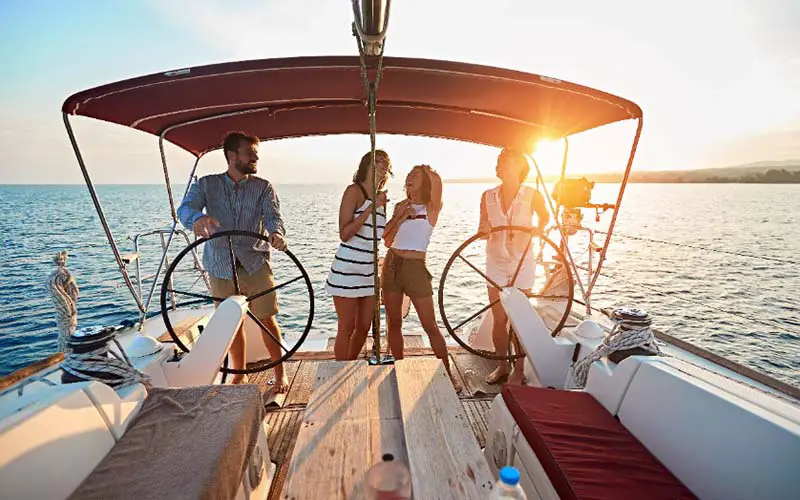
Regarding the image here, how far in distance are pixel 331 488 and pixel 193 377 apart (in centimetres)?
111

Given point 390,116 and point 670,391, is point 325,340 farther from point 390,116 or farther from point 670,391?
point 670,391

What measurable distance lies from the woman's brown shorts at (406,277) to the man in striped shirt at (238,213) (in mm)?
616

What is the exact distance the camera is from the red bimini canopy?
5.40ft

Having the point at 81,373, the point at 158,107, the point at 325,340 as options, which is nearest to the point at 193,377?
the point at 81,373

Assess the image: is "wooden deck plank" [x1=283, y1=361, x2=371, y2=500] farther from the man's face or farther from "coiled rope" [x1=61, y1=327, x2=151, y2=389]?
the man's face

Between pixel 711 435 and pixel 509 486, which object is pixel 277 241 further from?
pixel 711 435

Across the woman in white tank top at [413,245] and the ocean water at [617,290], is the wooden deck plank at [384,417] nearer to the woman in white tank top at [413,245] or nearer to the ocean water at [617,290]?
the woman in white tank top at [413,245]

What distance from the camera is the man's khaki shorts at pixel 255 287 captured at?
2141 millimetres

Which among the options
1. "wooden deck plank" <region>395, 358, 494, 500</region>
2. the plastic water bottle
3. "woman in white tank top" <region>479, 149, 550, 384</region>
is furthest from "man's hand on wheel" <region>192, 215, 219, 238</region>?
the plastic water bottle

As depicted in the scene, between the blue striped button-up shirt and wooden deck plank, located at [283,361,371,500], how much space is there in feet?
2.78

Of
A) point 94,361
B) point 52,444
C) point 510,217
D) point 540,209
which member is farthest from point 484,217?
point 52,444

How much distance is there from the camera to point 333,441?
1197mm

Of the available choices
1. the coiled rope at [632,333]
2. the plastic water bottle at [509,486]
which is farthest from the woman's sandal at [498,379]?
the plastic water bottle at [509,486]

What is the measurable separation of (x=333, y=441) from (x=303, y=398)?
4.28ft
